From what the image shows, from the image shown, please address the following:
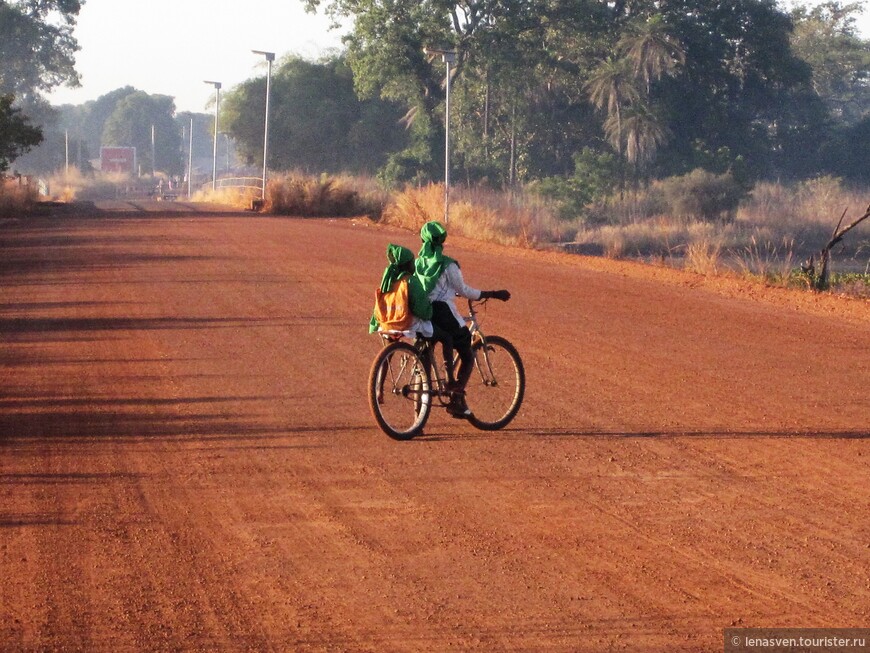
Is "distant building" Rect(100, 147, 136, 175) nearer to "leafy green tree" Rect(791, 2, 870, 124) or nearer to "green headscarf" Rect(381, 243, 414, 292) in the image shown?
"leafy green tree" Rect(791, 2, 870, 124)

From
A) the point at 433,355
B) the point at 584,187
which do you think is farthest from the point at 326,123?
the point at 433,355

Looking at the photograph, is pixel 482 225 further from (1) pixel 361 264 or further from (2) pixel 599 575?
(2) pixel 599 575

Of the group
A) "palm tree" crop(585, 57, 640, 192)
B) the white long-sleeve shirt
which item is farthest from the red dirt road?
"palm tree" crop(585, 57, 640, 192)

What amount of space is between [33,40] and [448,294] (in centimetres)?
8037

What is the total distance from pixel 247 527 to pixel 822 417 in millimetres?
5121

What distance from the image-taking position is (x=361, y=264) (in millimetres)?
21703

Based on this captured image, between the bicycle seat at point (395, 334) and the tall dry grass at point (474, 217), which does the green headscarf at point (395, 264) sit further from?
the tall dry grass at point (474, 217)

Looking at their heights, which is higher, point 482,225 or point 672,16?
point 672,16

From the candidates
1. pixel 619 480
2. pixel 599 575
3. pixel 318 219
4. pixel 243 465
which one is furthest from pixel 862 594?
pixel 318 219

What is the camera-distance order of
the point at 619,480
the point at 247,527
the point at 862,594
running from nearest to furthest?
the point at 862,594
the point at 247,527
the point at 619,480

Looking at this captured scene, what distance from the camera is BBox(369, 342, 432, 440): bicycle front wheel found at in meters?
8.60

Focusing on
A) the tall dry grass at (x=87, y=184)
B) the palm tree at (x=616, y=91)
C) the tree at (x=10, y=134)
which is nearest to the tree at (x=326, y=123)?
the tall dry grass at (x=87, y=184)

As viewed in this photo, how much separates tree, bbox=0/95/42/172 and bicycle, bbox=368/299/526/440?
109 feet

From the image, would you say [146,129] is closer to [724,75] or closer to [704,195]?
[724,75]
